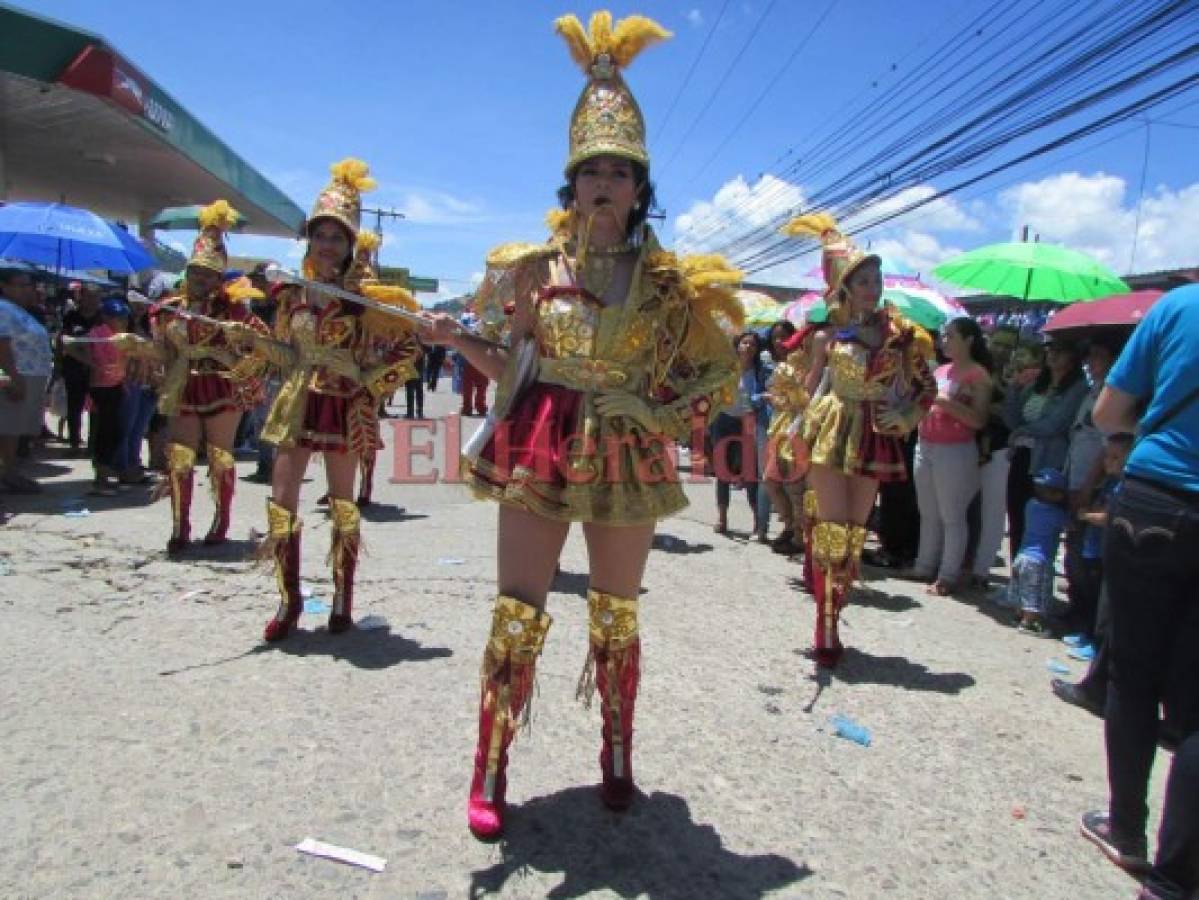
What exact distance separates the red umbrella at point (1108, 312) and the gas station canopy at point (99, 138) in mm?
5143

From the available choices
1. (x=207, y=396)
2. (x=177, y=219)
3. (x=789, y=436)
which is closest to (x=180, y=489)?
(x=207, y=396)

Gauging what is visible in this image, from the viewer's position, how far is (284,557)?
14.3ft

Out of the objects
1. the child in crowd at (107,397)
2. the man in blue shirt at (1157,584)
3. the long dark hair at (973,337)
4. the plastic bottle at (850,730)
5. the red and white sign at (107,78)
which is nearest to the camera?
the man in blue shirt at (1157,584)

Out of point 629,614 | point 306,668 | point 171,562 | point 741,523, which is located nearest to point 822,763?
point 629,614

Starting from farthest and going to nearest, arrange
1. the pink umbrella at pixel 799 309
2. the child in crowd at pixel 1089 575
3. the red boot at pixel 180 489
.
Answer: the pink umbrella at pixel 799 309 → the red boot at pixel 180 489 → the child in crowd at pixel 1089 575

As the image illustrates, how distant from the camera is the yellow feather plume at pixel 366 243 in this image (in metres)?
4.46

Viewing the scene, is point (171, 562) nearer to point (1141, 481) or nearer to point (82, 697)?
point (82, 697)

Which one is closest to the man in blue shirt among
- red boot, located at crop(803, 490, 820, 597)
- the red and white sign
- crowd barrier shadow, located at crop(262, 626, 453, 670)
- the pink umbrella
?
red boot, located at crop(803, 490, 820, 597)

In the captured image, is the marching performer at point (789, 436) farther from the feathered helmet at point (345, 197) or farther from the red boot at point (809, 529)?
the feathered helmet at point (345, 197)

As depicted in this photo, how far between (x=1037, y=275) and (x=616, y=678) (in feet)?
19.5

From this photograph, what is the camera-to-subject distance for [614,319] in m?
2.66

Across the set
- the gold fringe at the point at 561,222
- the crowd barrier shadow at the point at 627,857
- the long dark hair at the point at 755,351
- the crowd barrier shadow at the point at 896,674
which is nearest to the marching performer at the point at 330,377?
the gold fringe at the point at 561,222

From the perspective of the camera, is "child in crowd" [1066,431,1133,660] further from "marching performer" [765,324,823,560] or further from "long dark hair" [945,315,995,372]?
"marching performer" [765,324,823,560]

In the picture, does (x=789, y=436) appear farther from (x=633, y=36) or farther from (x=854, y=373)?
(x=633, y=36)
